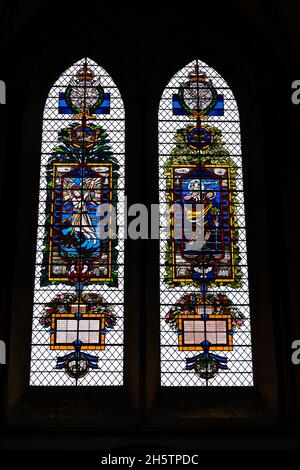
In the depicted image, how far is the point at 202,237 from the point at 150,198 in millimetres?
739

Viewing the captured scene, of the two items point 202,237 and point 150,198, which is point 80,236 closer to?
point 150,198

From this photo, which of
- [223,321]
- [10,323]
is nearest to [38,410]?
[10,323]

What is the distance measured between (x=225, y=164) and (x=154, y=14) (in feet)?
6.95

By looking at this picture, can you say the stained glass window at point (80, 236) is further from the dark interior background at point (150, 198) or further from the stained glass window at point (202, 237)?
the stained glass window at point (202, 237)

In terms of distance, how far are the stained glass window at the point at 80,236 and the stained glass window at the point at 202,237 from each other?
0.55 meters

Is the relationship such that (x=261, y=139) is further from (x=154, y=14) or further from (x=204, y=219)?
(x=154, y=14)

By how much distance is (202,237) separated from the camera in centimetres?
988

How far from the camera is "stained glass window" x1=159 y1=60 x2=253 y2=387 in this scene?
365 inches

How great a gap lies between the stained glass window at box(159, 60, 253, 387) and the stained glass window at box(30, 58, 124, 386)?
547mm

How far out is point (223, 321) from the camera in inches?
372

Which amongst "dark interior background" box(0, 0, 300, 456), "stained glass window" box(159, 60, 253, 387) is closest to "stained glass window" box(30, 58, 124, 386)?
"dark interior background" box(0, 0, 300, 456)

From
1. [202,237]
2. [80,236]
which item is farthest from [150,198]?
[80,236]

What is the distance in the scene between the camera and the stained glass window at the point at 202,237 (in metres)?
9.28

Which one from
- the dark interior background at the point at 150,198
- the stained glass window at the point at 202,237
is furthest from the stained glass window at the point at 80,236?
the stained glass window at the point at 202,237
